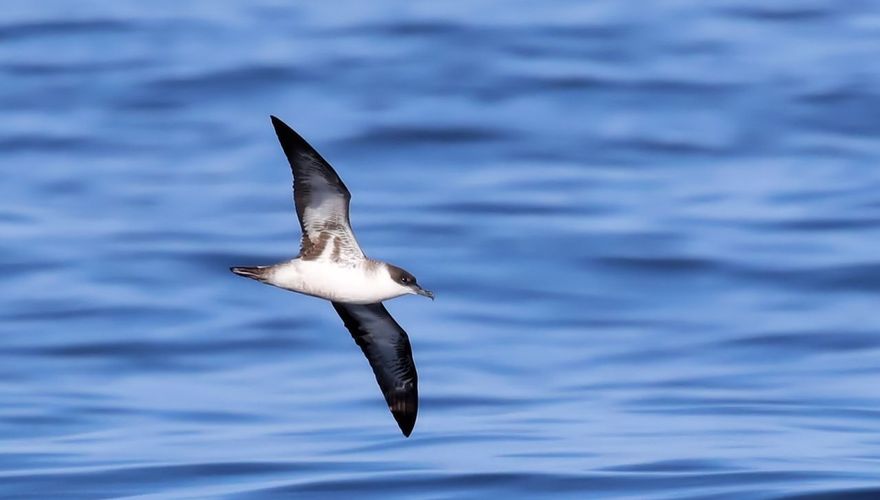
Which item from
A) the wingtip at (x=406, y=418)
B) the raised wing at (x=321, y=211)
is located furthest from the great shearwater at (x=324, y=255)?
the wingtip at (x=406, y=418)

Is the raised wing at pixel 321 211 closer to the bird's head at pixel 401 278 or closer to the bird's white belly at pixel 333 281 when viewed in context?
the bird's white belly at pixel 333 281

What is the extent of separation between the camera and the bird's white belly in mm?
9656

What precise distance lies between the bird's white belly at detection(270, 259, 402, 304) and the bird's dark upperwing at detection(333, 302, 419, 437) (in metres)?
1.34

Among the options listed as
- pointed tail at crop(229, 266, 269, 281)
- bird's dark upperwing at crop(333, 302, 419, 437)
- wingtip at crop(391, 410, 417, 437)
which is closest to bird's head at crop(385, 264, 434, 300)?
pointed tail at crop(229, 266, 269, 281)

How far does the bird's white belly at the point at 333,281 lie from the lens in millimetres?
9656

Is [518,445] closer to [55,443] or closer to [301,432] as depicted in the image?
[301,432]

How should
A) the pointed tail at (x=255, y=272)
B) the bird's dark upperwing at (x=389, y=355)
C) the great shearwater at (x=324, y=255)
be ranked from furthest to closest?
the bird's dark upperwing at (x=389, y=355)
the great shearwater at (x=324, y=255)
the pointed tail at (x=255, y=272)

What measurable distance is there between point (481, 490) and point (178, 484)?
2.48 m

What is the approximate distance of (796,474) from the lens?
1352cm

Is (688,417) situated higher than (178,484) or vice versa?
(688,417)

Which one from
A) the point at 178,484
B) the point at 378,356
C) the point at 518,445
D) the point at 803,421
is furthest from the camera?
the point at 803,421

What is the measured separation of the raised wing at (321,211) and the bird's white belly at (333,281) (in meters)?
0.08

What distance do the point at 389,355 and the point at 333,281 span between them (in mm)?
1690

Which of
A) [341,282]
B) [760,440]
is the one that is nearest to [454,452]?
[760,440]
